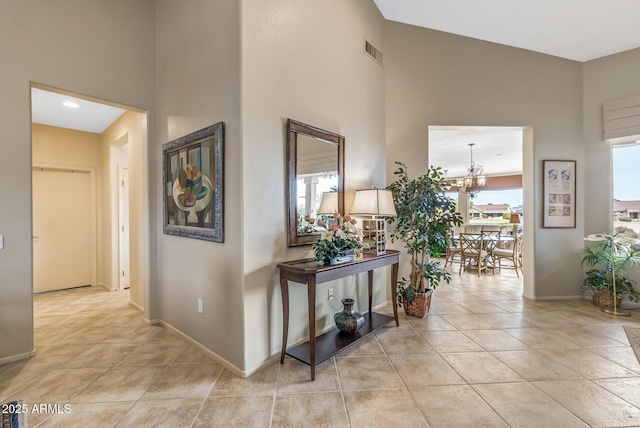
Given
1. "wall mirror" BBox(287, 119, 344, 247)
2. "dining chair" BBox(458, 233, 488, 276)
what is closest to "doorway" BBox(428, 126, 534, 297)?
"dining chair" BBox(458, 233, 488, 276)

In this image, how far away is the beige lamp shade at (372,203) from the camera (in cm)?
287

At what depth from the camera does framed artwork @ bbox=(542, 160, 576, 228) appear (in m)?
4.04

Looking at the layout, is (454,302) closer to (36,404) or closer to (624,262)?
(624,262)

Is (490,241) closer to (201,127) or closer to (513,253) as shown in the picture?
(513,253)

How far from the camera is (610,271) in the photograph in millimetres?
3691

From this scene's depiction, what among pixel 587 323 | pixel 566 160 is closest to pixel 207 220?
pixel 587 323

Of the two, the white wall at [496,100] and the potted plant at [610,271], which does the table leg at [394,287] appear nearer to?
the white wall at [496,100]

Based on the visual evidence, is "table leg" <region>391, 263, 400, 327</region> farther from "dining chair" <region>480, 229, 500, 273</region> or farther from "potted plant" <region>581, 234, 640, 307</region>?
"dining chair" <region>480, 229, 500, 273</region>

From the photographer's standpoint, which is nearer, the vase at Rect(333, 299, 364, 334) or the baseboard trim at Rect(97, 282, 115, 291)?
the vase at Rect(333, 299, 364, 334)

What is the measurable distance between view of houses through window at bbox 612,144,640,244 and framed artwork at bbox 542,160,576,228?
1.61ft

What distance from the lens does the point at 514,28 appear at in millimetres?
3697

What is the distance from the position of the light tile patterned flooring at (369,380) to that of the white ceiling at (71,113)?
274 centimetres

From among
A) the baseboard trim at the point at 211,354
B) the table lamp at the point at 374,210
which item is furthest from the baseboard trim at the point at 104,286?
the table lamp at the point at 374,210

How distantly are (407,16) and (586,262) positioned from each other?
4363 mm
